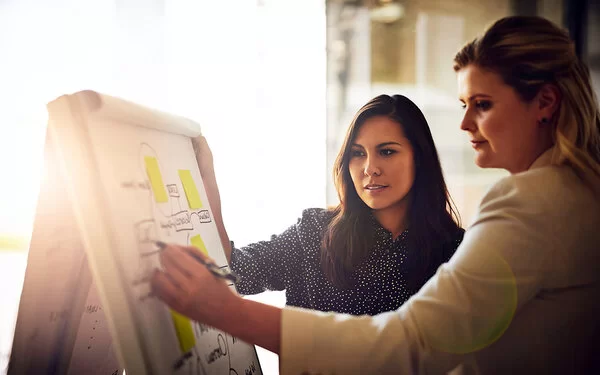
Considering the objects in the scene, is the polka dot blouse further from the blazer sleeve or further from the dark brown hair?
the blazer sleeve

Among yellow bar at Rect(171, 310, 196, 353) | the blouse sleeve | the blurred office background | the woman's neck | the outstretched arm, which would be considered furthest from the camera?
the blurred office background

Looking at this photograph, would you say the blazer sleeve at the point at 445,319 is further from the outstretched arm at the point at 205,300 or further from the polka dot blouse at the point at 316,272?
the polka dot blouse at the point at 316,272

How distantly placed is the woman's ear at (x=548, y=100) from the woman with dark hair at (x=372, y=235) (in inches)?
25.6

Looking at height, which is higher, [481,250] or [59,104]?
[59,104]

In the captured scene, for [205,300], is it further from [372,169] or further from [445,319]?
[372,169]

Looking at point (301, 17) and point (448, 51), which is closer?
point (301, 17)

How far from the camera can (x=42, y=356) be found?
2.79 ft

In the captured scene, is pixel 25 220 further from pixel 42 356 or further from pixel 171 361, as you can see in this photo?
pixel 171 361

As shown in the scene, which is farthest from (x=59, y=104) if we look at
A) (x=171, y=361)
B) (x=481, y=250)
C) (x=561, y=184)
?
(x=561, y=184)

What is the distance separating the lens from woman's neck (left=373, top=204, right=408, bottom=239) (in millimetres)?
1539

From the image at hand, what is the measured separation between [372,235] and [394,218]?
0.33 feet

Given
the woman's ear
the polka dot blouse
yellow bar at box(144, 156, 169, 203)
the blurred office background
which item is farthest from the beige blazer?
the blurred office background

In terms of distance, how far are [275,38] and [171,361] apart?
1.70 metres

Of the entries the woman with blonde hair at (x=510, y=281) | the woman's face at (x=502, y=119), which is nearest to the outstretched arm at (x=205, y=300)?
the woman with blonde hair at (x=510, y=281)
